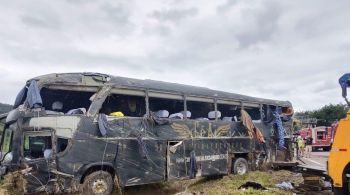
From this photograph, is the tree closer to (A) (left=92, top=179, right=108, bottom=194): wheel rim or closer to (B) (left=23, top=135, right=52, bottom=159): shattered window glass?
(A) (left=92, top=179, right=108, bottom=194): wheel rim

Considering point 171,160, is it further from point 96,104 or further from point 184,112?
point 96,104

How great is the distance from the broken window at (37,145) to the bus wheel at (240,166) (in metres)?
7.30

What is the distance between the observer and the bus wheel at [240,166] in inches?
552

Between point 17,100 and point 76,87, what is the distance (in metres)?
1.56

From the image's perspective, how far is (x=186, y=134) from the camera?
12.0 m

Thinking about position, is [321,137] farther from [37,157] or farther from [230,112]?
[37,157]

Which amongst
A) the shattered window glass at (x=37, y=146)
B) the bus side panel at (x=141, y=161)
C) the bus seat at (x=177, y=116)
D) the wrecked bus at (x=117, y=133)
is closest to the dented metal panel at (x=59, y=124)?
the wrecked bus at (x=117, y=133)

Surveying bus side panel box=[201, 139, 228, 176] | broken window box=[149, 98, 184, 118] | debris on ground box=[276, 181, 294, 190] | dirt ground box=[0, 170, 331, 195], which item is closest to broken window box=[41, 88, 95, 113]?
broken window box=[149, 98, 184, 118]

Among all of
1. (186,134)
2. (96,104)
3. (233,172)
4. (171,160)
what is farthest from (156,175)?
(233,172)

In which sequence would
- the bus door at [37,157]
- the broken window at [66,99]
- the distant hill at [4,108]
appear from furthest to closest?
the distant hill at [4,108], the broken window at [66,99], the bus door at [37,157]

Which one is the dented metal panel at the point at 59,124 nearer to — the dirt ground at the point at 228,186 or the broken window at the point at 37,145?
the broken window at the point at 37,145

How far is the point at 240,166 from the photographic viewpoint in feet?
46.9

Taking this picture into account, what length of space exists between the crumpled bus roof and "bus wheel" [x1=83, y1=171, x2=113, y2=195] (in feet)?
7.97

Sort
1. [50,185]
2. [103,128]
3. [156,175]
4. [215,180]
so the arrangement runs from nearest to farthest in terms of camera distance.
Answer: [50,185] → [103,128] → [156,175] → [215,180]
